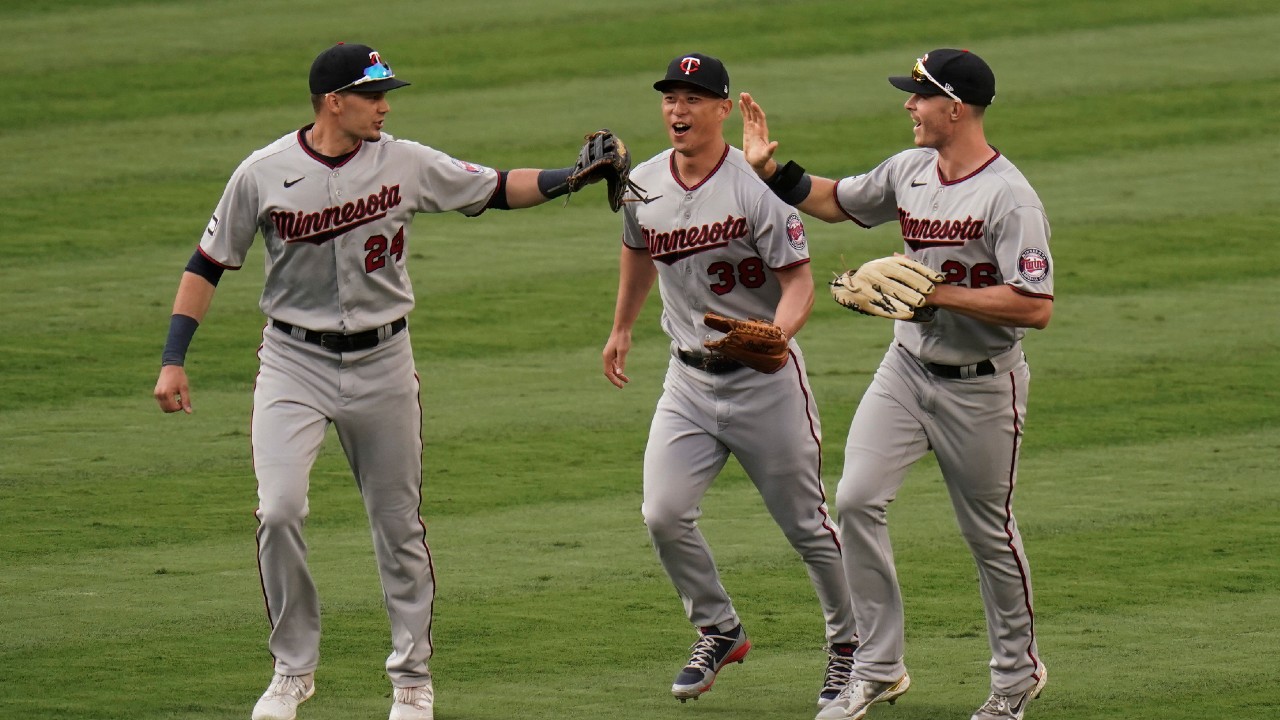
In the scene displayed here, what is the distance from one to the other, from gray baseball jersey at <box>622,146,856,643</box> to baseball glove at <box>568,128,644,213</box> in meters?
0.10

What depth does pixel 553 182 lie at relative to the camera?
18.5 feet

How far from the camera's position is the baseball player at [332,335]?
5.38m

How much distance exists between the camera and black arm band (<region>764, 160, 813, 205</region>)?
18.8 feet

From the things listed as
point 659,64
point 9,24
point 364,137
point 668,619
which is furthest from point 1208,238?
point 9,24

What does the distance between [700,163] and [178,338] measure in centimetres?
166

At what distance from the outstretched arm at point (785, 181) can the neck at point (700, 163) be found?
93mm

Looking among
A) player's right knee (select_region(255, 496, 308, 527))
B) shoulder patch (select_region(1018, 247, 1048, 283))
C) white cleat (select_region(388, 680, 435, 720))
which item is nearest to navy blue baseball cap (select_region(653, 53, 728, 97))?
shoulder patch (select_region(1018, 247, 1048, 283))

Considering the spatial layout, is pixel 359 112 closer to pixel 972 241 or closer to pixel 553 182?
pixel 553 182

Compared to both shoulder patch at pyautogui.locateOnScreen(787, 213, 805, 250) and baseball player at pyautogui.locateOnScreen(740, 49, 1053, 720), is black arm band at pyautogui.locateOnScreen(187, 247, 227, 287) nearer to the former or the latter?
shoulder patch at pyautogui.locateOnScreen(787, 213, 805, 250)

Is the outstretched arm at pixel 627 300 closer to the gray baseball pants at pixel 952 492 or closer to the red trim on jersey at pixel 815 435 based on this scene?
the red trim on jersey at pixel 815 435

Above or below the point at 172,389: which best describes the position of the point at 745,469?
below

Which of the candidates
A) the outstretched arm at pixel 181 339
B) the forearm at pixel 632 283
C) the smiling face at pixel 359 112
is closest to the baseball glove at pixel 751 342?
the forearm at pixel 632 283

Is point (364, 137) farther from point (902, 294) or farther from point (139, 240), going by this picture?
point (139, 240)

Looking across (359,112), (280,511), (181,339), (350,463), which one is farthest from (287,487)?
(359,112)
